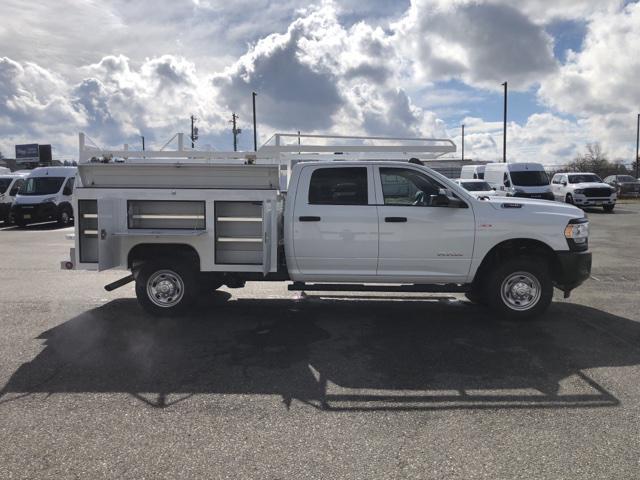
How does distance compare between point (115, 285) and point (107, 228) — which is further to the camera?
point (115, 285)

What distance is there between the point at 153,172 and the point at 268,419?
3.93 m

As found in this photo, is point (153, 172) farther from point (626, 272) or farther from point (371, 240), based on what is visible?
point (626, 272)

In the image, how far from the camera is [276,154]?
693 cm

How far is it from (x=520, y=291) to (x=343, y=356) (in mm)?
2574

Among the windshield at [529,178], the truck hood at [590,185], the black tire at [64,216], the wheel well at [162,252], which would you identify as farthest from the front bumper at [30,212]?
the truck hood at [590,185]

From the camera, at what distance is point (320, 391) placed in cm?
458

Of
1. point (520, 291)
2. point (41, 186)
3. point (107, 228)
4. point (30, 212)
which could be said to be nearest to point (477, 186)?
point (520, 291)

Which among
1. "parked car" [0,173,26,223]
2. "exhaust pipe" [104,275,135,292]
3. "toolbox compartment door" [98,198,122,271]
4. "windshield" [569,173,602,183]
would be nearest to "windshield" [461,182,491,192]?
"windshield" [569,173,602,183]

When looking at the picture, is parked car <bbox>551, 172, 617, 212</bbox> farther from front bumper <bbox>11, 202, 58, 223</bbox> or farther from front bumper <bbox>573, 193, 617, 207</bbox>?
front bumper <bbox>11, 202, 58, 223</bbox>

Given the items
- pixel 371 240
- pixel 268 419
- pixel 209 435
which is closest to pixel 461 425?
pixel 268 419

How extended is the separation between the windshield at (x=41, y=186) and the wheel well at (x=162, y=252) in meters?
17.8

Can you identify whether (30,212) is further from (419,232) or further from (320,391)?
(320,391)

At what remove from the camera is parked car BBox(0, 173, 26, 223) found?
22.8m

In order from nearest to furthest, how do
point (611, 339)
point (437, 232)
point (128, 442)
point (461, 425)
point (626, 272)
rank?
point (128, 442)
point (461, 425)
point (611, 339)
point (437, 232)
point (626, 272)
